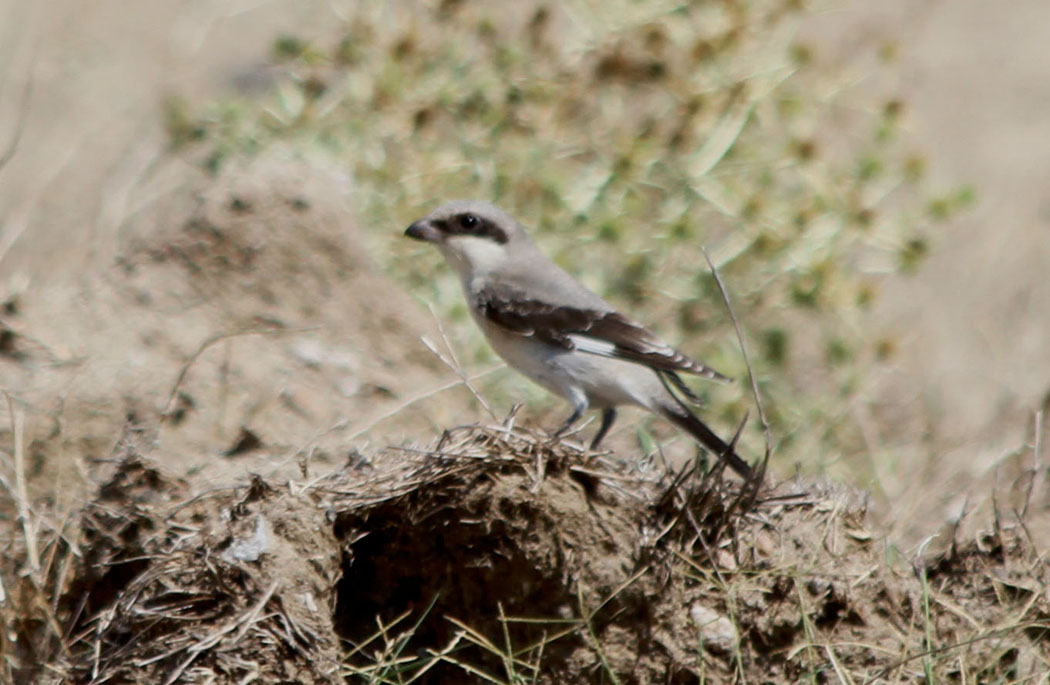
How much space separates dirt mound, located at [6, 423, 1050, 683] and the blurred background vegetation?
294 centimetres

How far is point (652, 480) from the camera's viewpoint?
389cm

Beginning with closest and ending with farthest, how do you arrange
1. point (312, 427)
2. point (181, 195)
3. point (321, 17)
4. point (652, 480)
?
point (652, 480), point (312, 427), point (181, 195), point (321, 17)

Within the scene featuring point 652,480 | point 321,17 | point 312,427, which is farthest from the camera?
point 321,17

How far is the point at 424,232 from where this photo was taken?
18.7ft

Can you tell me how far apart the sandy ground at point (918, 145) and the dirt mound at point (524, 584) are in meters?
1.85

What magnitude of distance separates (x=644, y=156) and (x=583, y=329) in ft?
6.63

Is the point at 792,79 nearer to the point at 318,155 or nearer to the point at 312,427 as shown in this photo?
the point at 318,155

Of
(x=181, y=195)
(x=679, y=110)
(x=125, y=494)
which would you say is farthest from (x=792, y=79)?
(x=125, y=494)

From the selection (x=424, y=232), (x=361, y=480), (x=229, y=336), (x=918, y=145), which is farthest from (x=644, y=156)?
(x=361, y=480)

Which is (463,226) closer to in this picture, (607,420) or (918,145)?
(607,420)

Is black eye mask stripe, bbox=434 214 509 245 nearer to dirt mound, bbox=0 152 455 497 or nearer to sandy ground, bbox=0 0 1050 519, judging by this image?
dirt mound, bbox=0 152 455 497

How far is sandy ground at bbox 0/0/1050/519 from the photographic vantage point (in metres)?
7.13

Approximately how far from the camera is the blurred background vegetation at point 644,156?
274 inches

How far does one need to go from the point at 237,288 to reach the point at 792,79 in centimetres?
317
